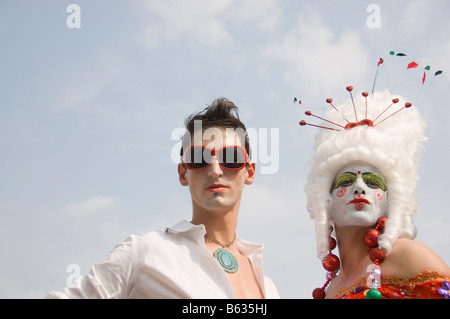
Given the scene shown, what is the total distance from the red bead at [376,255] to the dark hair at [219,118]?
1.70m

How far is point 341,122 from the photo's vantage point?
22.4ft

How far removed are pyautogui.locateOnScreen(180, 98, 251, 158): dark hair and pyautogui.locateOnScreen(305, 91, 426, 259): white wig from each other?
1222 mm

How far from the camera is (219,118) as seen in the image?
220 inches

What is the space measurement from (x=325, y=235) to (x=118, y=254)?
2707 mm

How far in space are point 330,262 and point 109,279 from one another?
2908mm

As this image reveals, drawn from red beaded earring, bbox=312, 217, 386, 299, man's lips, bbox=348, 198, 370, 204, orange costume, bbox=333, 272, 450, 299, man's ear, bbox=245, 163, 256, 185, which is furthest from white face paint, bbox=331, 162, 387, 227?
man's ear, bbox=245, 163, 256, 185

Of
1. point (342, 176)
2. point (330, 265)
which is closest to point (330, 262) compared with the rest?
point (330, 265)

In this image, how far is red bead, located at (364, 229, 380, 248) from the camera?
6.00m

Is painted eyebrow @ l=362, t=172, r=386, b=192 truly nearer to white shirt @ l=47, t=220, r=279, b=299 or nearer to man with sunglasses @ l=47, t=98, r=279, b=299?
man with sunglasses @ l=47, t=98, r=279, b=299

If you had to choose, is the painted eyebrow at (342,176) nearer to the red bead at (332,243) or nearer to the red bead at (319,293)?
the red bead at (332,243)

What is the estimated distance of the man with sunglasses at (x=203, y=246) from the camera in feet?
14.7
